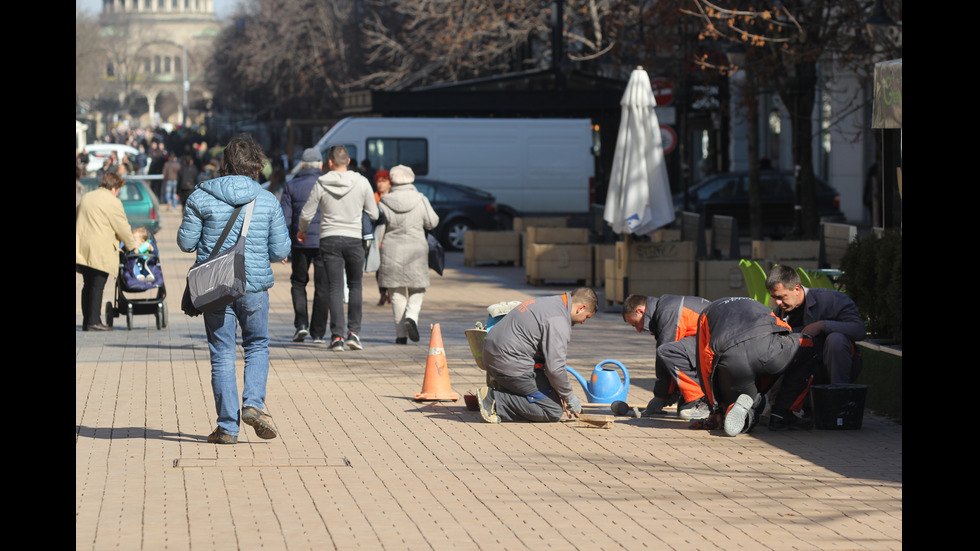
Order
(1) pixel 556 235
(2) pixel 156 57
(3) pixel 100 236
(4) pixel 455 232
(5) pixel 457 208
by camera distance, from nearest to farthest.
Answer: (3) pixel 100 236 < (1) pixel 556 235 < (5) pixel 457 208 < (4) pixel 455 232 < (2) pixel 156 57

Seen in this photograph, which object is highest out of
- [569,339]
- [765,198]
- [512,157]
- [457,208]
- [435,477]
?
[512,157]

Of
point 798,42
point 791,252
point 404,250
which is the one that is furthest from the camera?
point 798,42

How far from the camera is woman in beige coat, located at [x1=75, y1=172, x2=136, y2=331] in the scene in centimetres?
1385

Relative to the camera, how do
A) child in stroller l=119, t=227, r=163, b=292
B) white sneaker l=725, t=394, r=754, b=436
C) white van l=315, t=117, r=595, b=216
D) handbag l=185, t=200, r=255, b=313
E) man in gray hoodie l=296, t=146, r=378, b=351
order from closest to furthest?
1. handbag l=185, t=200, r=255, b=313
2. white sneaker l=725, t=394, r=754, b=436
3. man in gray hoodie l=296, t=146, r=378, b=351
4. child in stroller l=119, t=227, r=163, b=292
5. white van l=315, t=117, r=595, b=216

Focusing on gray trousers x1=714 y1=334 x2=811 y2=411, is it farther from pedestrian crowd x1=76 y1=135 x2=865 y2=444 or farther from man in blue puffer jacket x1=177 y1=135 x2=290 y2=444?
man in blue puffer jacket x1=177 y1=135 x2=290 y2=444

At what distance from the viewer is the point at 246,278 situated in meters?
7.89

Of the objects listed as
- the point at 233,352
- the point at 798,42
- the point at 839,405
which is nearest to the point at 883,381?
the point at 839,405

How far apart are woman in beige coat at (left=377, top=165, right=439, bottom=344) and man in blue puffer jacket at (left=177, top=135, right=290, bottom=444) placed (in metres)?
4.66

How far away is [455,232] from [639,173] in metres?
10.8

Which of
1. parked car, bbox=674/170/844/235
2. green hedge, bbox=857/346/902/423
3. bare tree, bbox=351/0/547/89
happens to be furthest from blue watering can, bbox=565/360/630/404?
bare tree, bbox=351/0/547/89

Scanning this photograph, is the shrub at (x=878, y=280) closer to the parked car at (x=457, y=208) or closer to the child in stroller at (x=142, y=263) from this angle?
the child in stroller at (x=142, y=263)

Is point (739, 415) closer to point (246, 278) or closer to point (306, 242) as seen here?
point (246, 278)

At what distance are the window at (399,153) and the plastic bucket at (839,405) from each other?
63.3 ft

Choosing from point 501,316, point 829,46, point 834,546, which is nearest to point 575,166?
point 829,46
